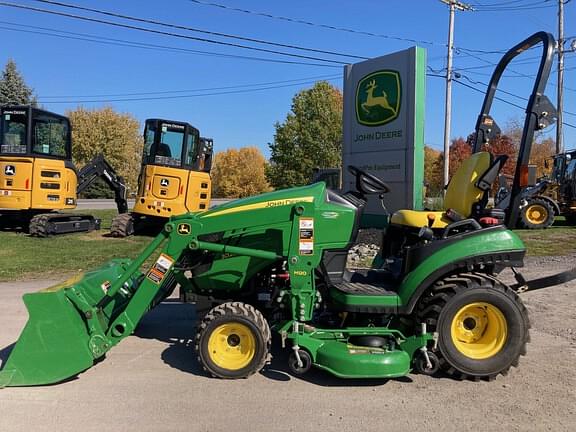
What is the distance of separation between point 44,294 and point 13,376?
633 millimetres

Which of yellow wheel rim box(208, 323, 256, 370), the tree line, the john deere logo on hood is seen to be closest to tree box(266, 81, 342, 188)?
the tree line

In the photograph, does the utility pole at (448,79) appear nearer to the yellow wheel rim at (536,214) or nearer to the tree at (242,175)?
the yellow wheel rim at (536,214)

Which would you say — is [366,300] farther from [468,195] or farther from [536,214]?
[536,214]

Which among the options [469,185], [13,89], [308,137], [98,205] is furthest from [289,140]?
[469,185]

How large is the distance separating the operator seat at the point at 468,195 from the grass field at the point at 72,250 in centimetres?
617

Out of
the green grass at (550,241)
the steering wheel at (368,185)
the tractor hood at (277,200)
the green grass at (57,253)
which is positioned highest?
the steering wheel at (368,185)

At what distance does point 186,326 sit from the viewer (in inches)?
215

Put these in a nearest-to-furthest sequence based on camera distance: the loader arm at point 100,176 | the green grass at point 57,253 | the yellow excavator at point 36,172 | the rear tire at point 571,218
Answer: the green grass at point 57,253 → the yellow excavator at point 36,172 → the loader arm at point 100,176 → the rear tire at point 571,218

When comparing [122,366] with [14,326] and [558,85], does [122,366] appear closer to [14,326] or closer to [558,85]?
[14,326]

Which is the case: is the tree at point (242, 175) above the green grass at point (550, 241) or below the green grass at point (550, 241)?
above

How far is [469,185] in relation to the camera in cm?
468

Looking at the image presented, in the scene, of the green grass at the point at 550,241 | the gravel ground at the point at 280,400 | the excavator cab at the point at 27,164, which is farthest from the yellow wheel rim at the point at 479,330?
the excavator cab at the point at 27,164

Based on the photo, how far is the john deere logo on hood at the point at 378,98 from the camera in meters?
10.3

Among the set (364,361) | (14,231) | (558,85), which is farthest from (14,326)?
(558,85)
